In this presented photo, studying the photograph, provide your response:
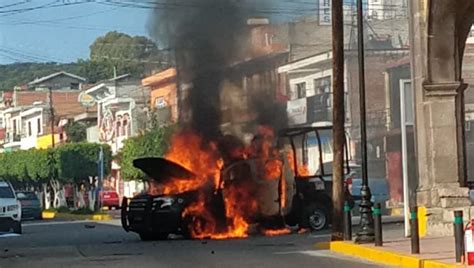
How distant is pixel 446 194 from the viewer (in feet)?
70.2

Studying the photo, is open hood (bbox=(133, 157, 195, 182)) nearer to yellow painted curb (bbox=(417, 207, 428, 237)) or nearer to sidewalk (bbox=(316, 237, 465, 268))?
sidewalk (bbox=(316, 237, 465, 268))

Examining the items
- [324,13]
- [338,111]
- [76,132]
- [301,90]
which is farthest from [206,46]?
[76,132]

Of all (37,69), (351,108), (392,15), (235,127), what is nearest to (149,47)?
(235,127)

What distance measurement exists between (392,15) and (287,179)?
1034 inches

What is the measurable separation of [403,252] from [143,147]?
28476 millimetres

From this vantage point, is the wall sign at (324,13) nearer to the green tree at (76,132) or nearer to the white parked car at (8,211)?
the white parked car at (8,211)

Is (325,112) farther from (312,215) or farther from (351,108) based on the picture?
(312,215)

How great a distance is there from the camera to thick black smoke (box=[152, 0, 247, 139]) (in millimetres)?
30422

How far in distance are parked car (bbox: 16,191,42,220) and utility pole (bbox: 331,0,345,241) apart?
1042 inches

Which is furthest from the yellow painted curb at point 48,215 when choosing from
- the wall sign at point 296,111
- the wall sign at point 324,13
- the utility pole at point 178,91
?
the utility pole at point 178,91

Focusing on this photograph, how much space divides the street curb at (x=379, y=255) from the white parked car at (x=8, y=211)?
11643mm

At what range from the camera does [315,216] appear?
27719mm

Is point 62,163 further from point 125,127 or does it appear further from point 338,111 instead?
point 338,111

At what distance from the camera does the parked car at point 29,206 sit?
46688 mm
